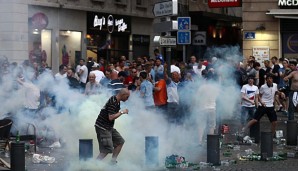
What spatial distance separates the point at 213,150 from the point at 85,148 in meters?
2.66

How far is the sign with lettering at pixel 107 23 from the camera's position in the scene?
1286 inches

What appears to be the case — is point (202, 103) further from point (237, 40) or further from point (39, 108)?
point (237, 40)

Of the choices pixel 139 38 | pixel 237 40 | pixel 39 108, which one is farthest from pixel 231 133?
pixel 237 40

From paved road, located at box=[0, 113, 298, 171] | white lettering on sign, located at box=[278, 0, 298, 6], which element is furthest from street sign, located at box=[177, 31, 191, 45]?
white lettering on sign, located at box=[278, 0, 298, 6]

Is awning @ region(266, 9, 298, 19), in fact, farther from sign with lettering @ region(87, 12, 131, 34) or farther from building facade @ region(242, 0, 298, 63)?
sign with lettering @ region(87, 12, 131, 34)

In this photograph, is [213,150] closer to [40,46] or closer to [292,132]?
[292,132]

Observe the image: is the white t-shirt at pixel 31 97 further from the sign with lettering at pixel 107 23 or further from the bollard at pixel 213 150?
the sign with lettering at pixel 107 23

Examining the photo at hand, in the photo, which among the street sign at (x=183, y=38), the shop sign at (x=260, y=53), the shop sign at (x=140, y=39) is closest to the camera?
the street sign at (x=183, y=38)

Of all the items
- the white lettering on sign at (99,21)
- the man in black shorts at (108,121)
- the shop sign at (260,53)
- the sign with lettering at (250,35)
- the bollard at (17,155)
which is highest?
the white lettering on sign at (99,21)

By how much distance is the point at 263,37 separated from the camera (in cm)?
2986

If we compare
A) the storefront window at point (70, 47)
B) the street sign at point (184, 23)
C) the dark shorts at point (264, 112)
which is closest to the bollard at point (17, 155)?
the dark shorts at point (264, 112)

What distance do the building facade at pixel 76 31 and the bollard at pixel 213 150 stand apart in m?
4.42

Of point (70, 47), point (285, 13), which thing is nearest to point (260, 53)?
point (285, 13)

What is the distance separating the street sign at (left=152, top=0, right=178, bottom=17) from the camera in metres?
17.5
